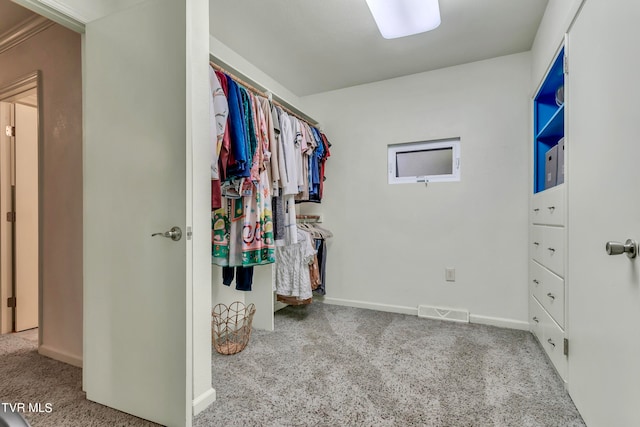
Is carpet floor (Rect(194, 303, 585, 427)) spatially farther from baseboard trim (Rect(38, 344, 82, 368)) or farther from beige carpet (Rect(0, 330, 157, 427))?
baseboard trim (Rect(38, 344, 82, 368))

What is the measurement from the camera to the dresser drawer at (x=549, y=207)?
5.34 ft

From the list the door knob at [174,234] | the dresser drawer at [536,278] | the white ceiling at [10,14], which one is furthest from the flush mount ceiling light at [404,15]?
the white ceiling at [10,14]

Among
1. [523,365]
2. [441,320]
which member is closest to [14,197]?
[441,320]

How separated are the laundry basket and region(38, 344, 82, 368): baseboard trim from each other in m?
0.78

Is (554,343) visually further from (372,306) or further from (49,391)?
(49,391)

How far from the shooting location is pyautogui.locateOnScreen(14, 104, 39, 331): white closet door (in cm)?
240

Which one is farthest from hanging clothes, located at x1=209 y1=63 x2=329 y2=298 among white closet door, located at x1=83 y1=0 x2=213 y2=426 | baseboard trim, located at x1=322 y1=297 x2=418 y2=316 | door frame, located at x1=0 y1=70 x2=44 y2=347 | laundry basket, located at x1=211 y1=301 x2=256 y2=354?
door frame, located at x1=0 y1=70 x2=44 y2=347

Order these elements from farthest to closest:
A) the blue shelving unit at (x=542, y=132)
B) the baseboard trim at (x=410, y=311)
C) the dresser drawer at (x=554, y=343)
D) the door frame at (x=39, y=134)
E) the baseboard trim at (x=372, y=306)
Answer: the baseboard trim at (x=372, y=306) < the baseboard trim at (x=410, y=311) < the blue shelving unit at (x=542, y=132) < the door frame at (x=39, y=134) < the dresser drawer at (x=554, y=343)

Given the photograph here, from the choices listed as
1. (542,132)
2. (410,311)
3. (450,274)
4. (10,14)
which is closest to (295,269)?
(410,311)

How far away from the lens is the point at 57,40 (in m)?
1.88

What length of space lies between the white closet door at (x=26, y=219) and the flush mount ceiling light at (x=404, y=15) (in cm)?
278

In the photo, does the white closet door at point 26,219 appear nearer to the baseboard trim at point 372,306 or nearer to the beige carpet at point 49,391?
the beige carpet at point 49,391

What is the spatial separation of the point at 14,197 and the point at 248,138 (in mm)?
2078

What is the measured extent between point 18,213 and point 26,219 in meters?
0.07
